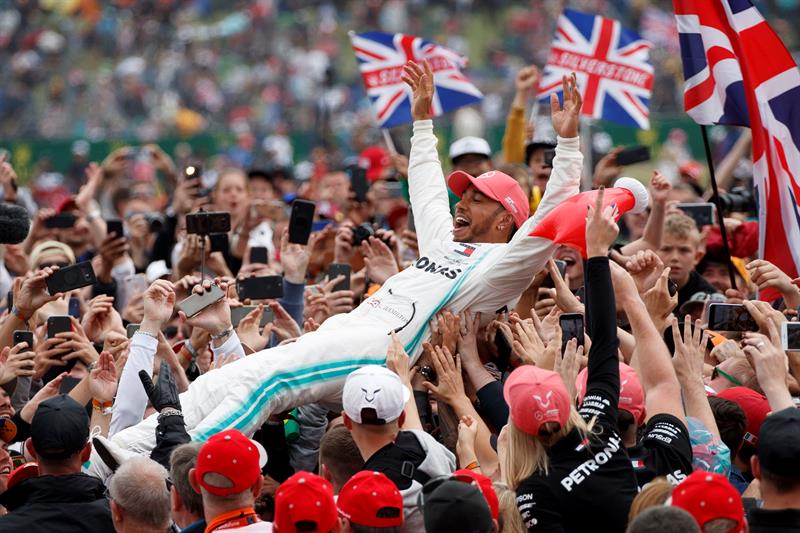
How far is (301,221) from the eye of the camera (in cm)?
807

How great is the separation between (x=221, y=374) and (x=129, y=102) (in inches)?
767

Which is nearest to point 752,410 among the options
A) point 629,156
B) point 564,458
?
point 564,458

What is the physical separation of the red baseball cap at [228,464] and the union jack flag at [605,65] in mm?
6751

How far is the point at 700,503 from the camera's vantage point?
421 cm

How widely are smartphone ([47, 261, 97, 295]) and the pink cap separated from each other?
9.25 ft

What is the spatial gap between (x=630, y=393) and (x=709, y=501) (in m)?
1.23

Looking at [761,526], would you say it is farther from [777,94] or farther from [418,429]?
[777,94]

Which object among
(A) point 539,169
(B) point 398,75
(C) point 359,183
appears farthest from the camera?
(B) point 398,75

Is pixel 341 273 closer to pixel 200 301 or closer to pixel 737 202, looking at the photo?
pixel 200 301

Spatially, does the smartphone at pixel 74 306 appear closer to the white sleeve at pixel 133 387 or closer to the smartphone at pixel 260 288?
the smartphone at pixel 260 288

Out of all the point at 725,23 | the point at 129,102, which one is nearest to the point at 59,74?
the point at 129,102

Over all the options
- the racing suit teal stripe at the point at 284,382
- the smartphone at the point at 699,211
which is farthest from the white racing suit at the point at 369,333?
the smartphone at the point at 699,211

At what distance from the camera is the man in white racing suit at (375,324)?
602 cm

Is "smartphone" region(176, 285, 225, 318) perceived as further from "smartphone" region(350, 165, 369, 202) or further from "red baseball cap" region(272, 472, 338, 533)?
"smartphone" region(350, 165, 369, 202)
